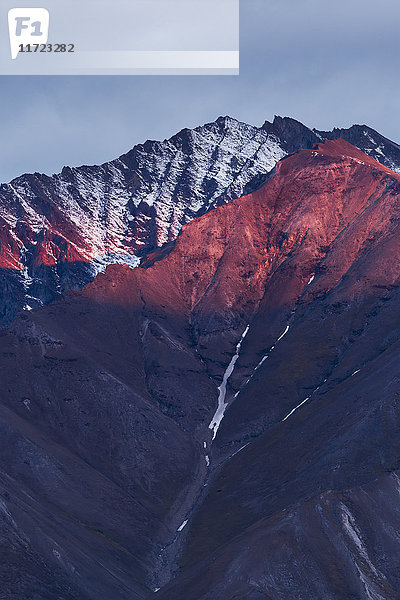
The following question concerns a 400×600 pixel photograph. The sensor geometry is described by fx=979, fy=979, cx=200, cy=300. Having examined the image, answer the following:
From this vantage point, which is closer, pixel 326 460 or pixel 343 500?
pixel 343 500

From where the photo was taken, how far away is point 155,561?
19450 cm

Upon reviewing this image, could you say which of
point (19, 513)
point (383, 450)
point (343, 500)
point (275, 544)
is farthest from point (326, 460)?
point (19, 513)

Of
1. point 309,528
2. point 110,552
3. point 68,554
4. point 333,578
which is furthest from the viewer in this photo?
point 110,552

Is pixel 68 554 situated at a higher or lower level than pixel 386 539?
higher

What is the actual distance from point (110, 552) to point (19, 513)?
26120 mm

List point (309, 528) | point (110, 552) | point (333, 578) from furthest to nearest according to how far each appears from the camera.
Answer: point (110, 552)
point (309, 528)
point (333, 578)

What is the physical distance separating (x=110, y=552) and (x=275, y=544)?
152ft

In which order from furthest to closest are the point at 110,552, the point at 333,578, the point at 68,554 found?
the point at 110,552 < the point at 68,554 < the point at 333,578

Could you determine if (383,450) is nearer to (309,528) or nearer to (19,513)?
(309,528)

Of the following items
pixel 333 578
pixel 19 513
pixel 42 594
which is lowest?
pixel 333 578

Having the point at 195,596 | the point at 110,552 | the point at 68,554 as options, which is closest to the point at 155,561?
the point at 110,552

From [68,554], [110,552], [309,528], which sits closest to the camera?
[309,528]

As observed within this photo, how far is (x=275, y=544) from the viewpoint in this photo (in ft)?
504

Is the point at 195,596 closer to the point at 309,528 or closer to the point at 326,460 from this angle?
the point at 309,528
